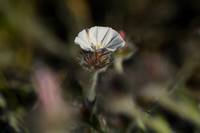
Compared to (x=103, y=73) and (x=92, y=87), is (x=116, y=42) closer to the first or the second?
(x=92, y=87)

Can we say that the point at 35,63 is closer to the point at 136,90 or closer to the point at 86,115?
the point at 136,90

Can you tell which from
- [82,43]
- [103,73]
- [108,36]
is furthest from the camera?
[103,73]

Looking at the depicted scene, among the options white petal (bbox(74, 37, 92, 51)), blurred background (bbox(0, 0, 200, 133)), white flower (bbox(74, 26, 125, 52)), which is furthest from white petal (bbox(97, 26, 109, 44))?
blurred background (bbox(0, 0, 200, 133))

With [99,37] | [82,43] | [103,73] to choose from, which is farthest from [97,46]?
[103,73]

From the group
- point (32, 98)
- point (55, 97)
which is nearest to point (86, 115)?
point (55, 97)

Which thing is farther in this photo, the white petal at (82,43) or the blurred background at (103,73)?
the blurred background at (103,73)

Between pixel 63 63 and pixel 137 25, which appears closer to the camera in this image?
pixel 63 63

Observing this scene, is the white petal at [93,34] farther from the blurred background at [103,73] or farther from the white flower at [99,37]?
the blurred background at [103,73]

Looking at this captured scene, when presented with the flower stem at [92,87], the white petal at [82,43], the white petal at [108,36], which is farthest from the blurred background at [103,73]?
the white petal at [82,43]
